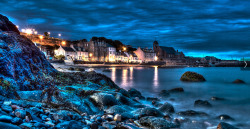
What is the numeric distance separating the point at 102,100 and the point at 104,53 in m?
105

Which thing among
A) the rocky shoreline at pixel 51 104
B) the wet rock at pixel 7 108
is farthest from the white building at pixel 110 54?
the wet rock at pixel 7 108

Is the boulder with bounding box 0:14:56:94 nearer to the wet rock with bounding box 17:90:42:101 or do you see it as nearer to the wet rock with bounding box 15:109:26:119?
the wet rock with bounding box 17:90:42:101

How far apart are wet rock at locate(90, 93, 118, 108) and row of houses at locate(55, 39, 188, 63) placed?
9021 centimetres

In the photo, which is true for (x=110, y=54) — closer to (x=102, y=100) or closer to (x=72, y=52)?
(x=72, y=52)

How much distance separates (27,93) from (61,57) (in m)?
88.6

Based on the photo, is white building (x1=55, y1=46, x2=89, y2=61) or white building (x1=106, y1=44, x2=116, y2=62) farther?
white building (x1=106, y1=44, x2=116, y2=62)

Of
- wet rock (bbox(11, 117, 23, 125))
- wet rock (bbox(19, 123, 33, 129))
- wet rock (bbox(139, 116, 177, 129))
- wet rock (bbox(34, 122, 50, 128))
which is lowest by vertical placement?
wet rock (bbox(139, 116, 177, 129))

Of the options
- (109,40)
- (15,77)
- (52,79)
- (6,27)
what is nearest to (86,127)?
(15,77)

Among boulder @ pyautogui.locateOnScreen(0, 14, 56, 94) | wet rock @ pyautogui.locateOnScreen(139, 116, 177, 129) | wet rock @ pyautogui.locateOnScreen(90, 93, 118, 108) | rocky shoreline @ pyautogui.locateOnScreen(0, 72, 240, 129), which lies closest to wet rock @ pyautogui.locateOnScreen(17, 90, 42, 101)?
rocky shoreline @ pyautogui.locateOnScreen(0, 72, 240, 129)

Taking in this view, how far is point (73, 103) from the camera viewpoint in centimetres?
727

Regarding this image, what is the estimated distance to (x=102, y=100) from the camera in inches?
327

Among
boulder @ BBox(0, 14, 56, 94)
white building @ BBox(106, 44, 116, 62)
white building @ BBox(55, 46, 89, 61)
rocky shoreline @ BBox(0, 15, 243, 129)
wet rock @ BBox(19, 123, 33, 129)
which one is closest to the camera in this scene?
wet rock @ BBox(19, 123, 33, 129)

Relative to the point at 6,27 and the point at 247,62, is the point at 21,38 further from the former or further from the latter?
the point at 247,62

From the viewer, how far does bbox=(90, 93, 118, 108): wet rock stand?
8.20 meters
